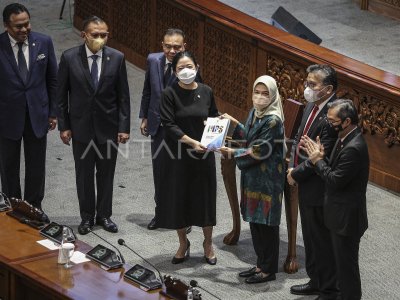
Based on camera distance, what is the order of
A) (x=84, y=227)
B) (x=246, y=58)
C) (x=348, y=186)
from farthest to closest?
1. (x=246, y=58)
2. (x=84, y=227)
3. (x=348, y=186)

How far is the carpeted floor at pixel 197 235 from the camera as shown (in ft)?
22.7

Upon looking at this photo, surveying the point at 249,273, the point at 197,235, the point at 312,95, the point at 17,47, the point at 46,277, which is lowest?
the point at 197,235

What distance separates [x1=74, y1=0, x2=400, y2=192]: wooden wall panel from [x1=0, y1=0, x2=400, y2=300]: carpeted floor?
500 millimetres

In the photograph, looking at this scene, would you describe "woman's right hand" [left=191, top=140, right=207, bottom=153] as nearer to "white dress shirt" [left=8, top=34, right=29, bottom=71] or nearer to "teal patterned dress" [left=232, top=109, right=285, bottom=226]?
"teal patterned dress" [left=232, top=109, right=285, bottom=226]

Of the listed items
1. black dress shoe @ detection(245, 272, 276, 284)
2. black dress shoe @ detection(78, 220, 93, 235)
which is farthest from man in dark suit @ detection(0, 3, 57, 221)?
black dress shoe @ detection(245, 272, 276, 284)

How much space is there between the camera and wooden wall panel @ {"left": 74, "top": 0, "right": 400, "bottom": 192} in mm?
8242

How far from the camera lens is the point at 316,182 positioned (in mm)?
6469

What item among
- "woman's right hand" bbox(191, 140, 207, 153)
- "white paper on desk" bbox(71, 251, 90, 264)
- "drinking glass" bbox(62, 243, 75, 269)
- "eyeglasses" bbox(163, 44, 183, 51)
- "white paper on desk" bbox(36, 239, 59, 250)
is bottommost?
"white paper on desk" bbox(36, 239, 59, 250)

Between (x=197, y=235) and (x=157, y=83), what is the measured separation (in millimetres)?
1089

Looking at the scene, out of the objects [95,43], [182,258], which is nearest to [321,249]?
[182,258]

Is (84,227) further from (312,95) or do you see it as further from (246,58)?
(246,58)

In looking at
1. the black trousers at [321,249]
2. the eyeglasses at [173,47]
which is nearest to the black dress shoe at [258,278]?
the black trousers at [321,249]

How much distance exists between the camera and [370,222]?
309 inches

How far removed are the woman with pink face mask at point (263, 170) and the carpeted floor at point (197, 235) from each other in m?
0.18
